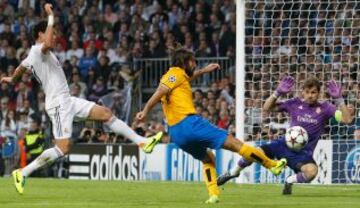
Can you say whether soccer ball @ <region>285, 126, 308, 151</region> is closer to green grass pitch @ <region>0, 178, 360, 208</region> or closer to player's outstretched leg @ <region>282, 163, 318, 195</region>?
player's outstretched leg @ <region>282, 163, 318, 195</region>

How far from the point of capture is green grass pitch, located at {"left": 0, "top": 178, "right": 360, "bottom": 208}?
535 inches

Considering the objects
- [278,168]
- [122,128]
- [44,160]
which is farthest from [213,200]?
[44,160]

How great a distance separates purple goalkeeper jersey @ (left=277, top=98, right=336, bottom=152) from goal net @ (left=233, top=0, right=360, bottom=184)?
13.5 ft

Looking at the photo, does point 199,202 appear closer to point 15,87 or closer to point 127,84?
point 127,84

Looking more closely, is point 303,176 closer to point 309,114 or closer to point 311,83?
point 309,114

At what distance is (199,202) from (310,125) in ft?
9.42

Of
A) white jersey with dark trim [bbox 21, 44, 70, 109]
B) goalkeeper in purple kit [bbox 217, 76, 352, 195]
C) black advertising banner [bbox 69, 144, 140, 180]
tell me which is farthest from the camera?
black advertising banner [bbox 69, 144, 140, 180]

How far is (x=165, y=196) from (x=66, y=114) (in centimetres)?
189

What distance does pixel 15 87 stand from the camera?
28.9 m

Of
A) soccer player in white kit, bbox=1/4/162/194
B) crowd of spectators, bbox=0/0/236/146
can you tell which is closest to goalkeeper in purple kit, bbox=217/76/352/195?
soccer player in white kit, bbox=1/4/162/194

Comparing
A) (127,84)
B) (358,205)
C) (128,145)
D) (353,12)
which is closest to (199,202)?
(358,205)

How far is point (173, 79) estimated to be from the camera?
13.5 meters

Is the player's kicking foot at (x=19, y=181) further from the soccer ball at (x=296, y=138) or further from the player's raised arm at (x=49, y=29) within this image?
the soccer ball at (x=296, y=138)

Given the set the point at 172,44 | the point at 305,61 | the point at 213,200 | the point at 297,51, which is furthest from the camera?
the point at 172,44
